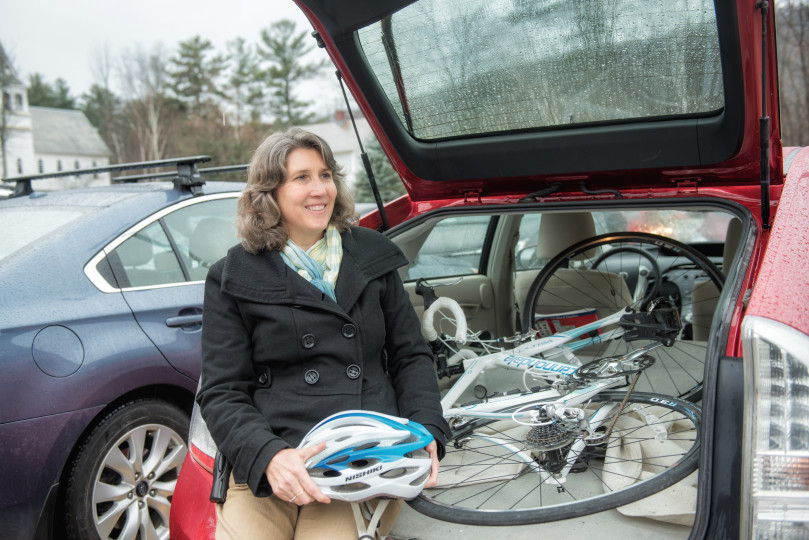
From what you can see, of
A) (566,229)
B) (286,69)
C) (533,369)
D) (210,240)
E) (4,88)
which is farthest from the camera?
(286,69)

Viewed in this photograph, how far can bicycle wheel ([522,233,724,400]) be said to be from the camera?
341cm

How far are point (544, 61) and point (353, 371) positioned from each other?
4.09 feet

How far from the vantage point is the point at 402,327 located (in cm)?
202

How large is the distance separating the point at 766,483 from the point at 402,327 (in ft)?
3.45

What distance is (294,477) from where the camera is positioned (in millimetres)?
1588

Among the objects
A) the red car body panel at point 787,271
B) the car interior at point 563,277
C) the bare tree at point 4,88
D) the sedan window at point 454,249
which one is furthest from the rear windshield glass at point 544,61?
the bare tree at point 4,88

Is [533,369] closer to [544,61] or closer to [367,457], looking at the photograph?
[544,61]

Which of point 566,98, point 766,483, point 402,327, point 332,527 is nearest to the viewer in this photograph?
point 766,483

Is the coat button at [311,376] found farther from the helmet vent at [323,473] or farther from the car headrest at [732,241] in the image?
the car headrest at [732,241]

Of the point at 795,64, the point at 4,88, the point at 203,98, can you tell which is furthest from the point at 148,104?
the point at 795,64

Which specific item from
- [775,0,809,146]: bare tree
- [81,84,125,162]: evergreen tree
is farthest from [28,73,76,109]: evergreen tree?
[775,0,809,146]: bare tree

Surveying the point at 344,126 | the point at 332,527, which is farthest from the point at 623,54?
the point at 344,126

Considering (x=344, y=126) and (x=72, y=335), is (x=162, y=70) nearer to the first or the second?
(x=344, y=126)

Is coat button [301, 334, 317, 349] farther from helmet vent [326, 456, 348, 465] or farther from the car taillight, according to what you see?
the car taillight
